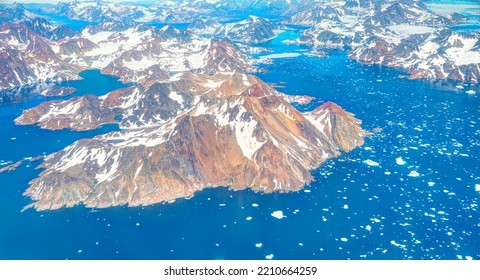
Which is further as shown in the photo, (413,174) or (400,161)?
(400,161)

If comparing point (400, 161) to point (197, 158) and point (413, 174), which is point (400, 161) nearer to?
point (413, 174)

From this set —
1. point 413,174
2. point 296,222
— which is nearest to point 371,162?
point 413,174

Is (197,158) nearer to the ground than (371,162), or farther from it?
farther from it

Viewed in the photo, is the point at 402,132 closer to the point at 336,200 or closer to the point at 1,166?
the point at 336,200

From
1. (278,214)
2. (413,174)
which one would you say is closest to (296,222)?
(278,214)

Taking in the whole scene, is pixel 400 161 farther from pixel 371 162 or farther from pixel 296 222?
pixel 296 222

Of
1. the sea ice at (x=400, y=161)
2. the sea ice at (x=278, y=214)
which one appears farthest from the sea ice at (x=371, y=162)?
the sea ice at (x=278, y=214)

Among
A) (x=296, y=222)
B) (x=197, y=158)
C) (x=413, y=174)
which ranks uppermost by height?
(x=197, y=158)

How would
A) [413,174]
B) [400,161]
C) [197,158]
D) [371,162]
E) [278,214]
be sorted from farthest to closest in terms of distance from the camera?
[400,161]
[371,162]
[197,158]
[413,174]
[278,214]

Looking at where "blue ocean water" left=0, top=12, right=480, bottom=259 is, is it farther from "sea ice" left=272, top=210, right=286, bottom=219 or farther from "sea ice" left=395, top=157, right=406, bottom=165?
"sea ice" left=395, top=157, right=406, bottom=165

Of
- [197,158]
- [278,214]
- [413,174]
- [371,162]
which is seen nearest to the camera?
[278,214]

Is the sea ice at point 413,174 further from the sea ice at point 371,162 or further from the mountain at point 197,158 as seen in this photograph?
the mountain at point 197,158

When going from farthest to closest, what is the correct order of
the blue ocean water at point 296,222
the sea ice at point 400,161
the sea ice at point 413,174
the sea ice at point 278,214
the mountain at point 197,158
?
the sea ice at point 400,161 → the sea ice at point 413,174 → the mountain at point 197,158 → the sea ice at point 278,214 → the blue ocean water at point 296,222
